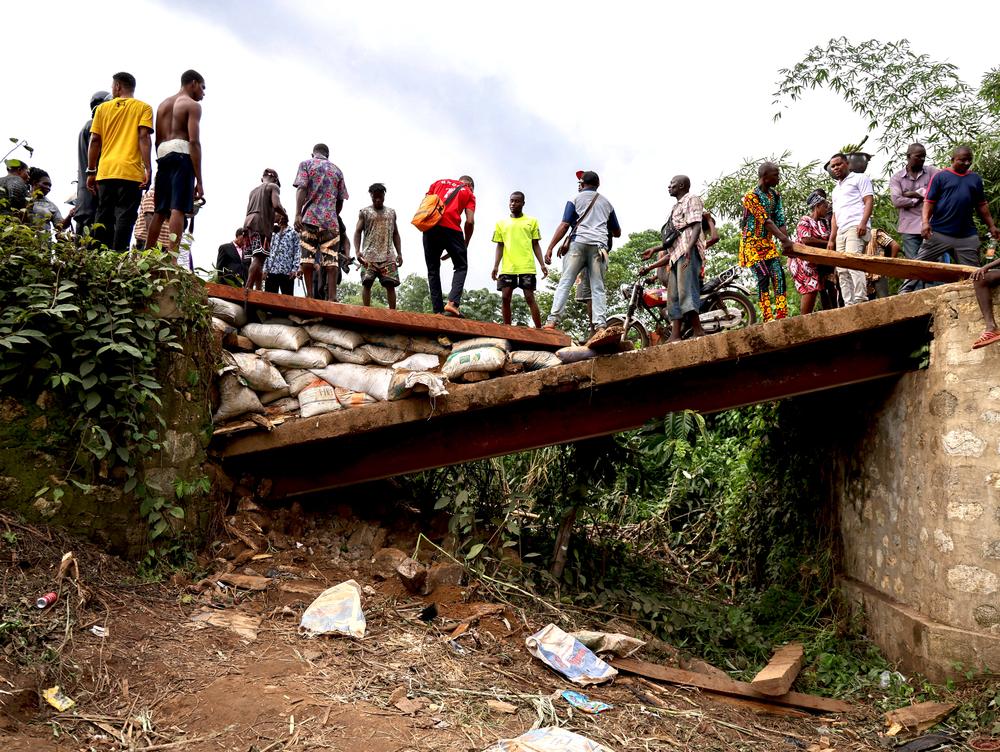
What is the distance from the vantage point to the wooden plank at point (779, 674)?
17.2ft

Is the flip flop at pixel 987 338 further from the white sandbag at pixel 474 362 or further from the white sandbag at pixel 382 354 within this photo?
the white sandbag at pixel 382 354

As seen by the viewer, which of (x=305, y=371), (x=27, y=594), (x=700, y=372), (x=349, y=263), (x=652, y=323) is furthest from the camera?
(x=652, y=323)

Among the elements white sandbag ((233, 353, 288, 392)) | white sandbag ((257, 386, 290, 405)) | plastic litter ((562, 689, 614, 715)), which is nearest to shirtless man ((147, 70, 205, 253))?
white sandbag ((233, 353, 288, 392))

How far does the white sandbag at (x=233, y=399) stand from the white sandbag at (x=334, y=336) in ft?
2.50

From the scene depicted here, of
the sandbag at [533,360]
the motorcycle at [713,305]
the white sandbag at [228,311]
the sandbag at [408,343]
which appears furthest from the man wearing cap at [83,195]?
the motorcycle at [713,305]

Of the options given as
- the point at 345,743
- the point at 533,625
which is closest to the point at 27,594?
the point at 345,743

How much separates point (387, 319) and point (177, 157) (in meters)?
1.97

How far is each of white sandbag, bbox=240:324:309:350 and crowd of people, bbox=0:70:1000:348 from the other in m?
0.46

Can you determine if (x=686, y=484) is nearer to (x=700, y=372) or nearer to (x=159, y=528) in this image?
(x=700, y=372)

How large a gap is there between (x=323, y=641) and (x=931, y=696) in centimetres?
388

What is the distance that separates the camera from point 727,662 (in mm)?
6285

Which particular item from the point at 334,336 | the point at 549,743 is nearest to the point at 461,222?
the point at 334,336

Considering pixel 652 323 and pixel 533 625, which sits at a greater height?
pixel 652 323

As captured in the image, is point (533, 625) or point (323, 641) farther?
point (533, 625)
